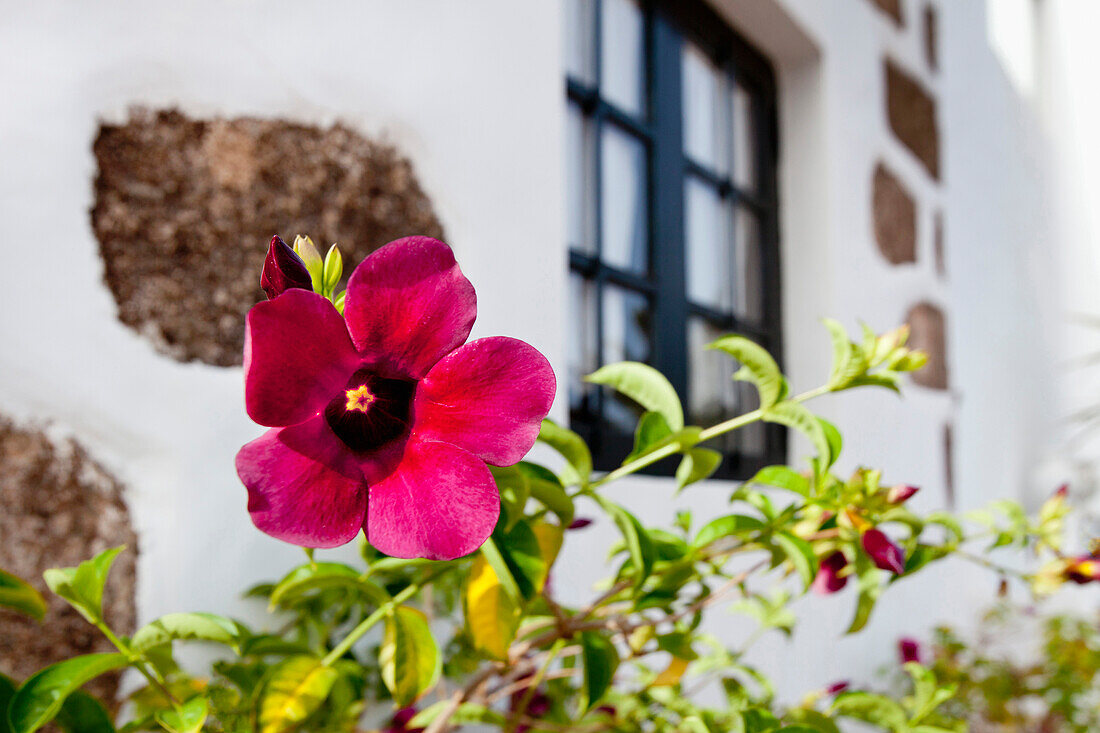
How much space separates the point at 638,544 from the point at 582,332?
0.80 m

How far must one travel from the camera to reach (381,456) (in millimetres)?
339

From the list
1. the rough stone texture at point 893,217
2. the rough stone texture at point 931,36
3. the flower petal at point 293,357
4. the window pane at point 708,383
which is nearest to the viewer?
the flower petal at point 293,357

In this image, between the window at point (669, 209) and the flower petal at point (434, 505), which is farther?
the window at point (669, 209)

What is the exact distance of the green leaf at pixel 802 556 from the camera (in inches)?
21.5

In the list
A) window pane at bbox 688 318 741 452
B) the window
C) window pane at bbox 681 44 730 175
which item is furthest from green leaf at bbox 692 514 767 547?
Result: window pane at bbox 681 44 730 175

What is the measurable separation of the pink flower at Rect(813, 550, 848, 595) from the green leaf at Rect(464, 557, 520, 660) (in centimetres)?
26

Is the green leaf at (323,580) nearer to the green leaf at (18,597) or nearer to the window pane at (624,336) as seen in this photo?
the green leaf at (18,597)

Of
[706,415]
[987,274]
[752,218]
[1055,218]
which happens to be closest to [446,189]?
[706,415]

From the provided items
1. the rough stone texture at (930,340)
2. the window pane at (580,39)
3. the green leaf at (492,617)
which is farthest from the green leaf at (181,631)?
the rough stone texture at (930,340)

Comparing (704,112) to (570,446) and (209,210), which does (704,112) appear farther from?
(570,446)

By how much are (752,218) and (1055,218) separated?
2.39 meters

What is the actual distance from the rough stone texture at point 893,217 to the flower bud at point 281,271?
1.86m

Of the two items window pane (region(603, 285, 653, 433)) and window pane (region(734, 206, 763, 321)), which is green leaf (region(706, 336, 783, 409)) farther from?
window pane (region(734, 206, 763, 321))

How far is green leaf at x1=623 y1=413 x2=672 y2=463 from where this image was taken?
55 centimetres
